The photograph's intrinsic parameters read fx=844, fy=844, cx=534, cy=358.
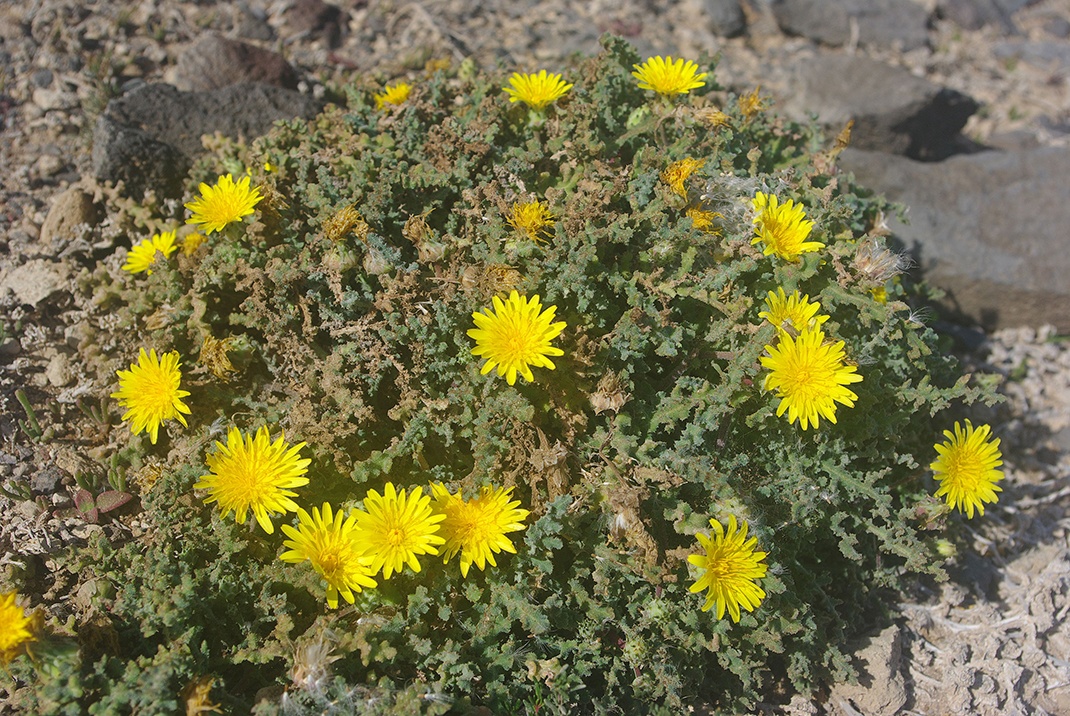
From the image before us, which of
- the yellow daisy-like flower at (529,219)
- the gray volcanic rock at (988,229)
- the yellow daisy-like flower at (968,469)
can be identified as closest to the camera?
the yellow daisy-like flower at (529,219)

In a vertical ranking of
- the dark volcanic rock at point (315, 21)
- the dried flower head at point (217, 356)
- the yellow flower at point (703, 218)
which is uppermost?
the dark volcanic rock at point (315, 21)

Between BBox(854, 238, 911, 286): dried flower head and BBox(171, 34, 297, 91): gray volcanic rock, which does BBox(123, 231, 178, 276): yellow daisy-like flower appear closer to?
BBox(171, 34, 297, 91): gray volcanic rock

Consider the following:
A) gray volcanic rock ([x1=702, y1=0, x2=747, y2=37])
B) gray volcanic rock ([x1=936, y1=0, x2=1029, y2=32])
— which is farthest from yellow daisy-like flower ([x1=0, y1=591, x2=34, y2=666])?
gray volcanic rock ([x1=936, y1=0, x2=1029, y2=32])

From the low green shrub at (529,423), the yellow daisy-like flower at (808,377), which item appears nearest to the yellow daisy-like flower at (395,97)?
the low green shrub at (529,423)

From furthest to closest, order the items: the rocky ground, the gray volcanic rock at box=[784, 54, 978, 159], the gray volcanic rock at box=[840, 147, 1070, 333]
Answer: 1. the gray volcanic rock at box=[784, 54, 978, 159]
2. the gray volcanic rock at box=[840, 147, 1070, 333]
3. the rocky ground

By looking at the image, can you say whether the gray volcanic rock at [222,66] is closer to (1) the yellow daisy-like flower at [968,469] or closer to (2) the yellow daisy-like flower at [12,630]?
(2) the yellow daisy-like flower at [12,630]
